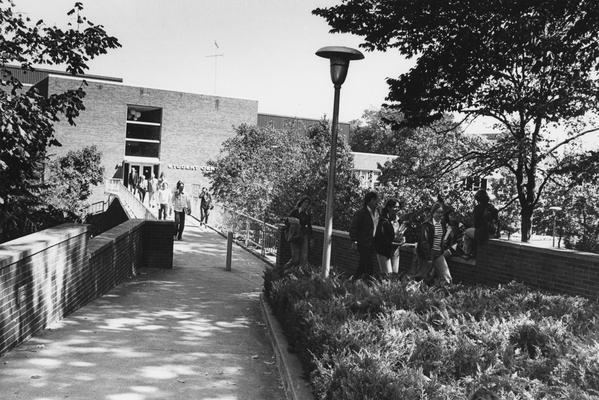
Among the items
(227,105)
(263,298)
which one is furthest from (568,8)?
(227,105)

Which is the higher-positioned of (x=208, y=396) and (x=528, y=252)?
(x=528, y=252)

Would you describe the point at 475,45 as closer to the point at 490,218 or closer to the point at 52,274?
the point at 490,218

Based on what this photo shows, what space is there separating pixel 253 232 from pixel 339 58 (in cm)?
1139

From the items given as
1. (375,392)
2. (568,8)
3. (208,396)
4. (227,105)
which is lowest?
(208,396)

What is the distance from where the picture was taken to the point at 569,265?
836 cm

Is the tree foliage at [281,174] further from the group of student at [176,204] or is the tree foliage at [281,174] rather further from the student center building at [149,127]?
the student center building at [149,127]

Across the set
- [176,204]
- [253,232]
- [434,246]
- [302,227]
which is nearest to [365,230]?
[434,246]

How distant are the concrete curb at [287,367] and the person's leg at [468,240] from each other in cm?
418

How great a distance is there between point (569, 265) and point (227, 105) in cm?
4957

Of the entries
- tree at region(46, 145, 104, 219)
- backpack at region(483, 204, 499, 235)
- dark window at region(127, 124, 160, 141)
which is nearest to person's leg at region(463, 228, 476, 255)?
backpack at region(483, 204, 499, 235)

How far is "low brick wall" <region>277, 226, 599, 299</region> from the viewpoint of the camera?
813cm

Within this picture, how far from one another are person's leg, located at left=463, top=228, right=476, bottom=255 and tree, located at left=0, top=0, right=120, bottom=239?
6466 millimetres

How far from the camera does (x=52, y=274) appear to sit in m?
6.93

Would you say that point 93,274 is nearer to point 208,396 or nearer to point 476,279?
point 208,396
